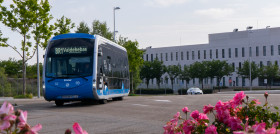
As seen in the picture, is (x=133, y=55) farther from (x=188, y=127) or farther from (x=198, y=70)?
(x=188, y=127)

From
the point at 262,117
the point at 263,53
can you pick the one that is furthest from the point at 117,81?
the point at 263,53

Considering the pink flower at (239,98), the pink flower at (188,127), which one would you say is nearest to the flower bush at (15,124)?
the pink flower at (188,127)

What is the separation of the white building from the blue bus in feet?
200

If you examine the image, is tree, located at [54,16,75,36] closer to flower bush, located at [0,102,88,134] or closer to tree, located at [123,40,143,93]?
tree, located at [123,40,143,93]

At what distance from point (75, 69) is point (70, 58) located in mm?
565

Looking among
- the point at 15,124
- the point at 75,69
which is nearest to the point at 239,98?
the point at 15,124

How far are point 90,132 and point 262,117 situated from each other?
14.9 ft

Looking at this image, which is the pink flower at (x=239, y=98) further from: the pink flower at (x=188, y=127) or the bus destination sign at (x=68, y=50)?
the bus destination sign at (x=68, y=50)

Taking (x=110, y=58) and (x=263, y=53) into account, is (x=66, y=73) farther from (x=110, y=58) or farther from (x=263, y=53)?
(x=263, y=53)

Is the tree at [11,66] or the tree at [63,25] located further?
the tree at [11,66]

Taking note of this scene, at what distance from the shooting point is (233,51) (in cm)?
8794

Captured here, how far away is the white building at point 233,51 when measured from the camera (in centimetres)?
8156

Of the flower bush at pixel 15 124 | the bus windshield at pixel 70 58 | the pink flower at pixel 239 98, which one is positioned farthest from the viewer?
the bus windshield at pixel 70 58

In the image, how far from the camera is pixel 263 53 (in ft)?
270
